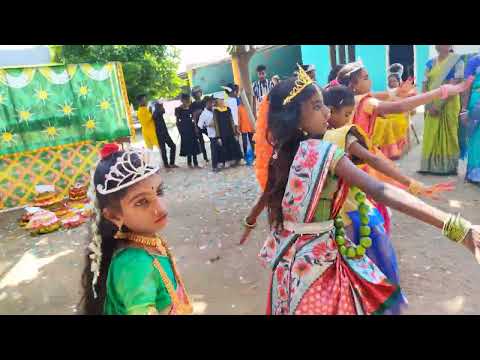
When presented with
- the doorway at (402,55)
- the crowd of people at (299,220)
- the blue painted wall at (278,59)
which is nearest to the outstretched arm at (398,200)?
→ the crowd of people at (299,220)

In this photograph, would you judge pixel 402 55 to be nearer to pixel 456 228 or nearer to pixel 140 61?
pixel 456 228

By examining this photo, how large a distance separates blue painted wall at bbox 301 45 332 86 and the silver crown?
13.3 m

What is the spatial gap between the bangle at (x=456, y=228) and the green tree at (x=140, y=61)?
20197mm

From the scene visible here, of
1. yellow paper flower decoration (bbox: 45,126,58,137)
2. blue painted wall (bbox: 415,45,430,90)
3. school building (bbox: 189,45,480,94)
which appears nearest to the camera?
yellow paper flower decoration (bbox: 45,126,58,137)

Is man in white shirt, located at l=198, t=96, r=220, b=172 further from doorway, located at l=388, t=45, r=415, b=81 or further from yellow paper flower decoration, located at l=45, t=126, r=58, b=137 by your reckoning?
doorway, located at l=388, t=45, r=415, b=81

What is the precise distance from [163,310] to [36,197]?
7080 mm

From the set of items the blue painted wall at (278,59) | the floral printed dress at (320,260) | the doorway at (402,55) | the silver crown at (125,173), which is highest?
the blue painted wall at (278,59)

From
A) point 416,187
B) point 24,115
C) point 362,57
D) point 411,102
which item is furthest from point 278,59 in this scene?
point 416,187

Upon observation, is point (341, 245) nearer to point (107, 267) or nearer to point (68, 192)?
point (107, 267)

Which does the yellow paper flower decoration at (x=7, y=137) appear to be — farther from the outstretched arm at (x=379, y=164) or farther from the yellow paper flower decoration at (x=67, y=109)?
the outstretched arm at (x=379, y=164)

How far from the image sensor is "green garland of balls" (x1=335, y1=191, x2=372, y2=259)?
1948 mm

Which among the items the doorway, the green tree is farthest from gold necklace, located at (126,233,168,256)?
the green tree

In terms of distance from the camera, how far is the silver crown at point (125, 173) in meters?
1.53
